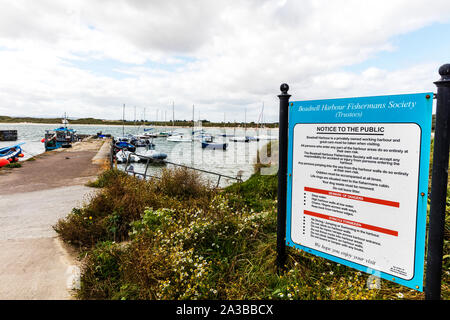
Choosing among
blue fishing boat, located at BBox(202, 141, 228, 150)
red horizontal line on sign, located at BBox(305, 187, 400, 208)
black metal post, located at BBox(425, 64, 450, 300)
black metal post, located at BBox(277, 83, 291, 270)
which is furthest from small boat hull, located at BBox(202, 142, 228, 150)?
black metal post, located at BBox(425, 64, 450, 300)

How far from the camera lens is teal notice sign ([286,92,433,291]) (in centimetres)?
235

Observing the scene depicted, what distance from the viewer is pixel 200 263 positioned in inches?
139

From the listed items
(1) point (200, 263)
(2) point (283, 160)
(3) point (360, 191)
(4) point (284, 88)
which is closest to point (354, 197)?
(3) point (360, 191)

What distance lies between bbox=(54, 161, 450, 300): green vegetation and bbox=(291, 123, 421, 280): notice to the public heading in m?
0.38

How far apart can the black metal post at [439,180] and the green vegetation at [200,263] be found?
49 centimetres

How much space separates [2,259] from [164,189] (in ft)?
11.4

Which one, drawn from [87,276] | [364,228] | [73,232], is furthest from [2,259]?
[364,228]

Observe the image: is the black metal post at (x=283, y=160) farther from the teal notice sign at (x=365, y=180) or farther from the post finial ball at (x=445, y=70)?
the post finial ball at (x=445, y=70)

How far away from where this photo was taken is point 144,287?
327 cm

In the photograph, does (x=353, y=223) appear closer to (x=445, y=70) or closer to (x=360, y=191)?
(x=360, y=191)

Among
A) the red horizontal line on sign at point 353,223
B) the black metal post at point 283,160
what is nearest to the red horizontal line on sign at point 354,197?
the red horizontal line on sign at point 353,223

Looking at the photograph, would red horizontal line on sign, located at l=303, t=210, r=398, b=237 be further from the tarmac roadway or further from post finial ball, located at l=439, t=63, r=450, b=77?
the tarmac roadway

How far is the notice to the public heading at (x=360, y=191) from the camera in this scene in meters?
2.40
